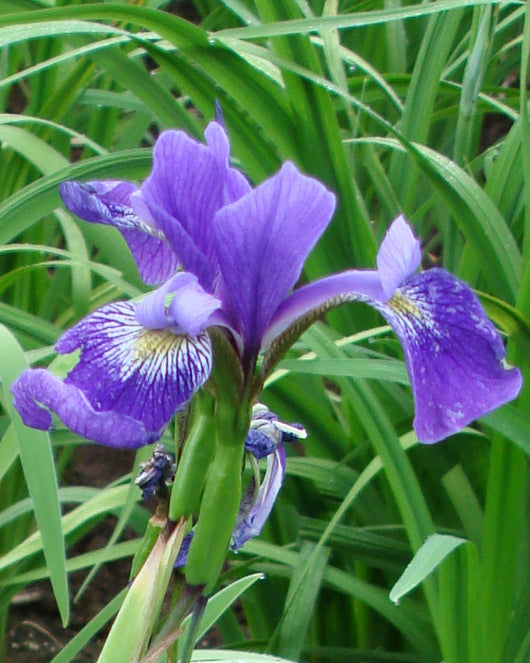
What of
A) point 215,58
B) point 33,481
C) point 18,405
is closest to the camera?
point 18,405

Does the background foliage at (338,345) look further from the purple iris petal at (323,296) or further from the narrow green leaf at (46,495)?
the purple iris petal at (323,296)

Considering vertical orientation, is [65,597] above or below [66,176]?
below

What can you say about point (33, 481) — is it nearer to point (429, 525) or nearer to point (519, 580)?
point (429, 525)

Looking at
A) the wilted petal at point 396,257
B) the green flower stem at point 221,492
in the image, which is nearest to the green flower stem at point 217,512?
the green flower stem at point 221,492

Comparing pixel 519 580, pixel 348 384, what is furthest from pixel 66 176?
pixel 519 580

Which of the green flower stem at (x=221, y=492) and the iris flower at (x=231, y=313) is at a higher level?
the iris flower at (x=231, y=313)

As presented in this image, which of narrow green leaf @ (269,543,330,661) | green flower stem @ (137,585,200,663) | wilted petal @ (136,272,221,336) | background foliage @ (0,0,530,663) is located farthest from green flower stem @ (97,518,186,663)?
narrow green leaf @ (269,543,330,661)

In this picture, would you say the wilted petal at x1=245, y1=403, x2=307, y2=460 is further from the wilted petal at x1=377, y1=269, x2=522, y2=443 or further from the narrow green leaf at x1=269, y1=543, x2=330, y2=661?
the narrow green leaf at x1=269, y1=543, x2=330, y2=661
